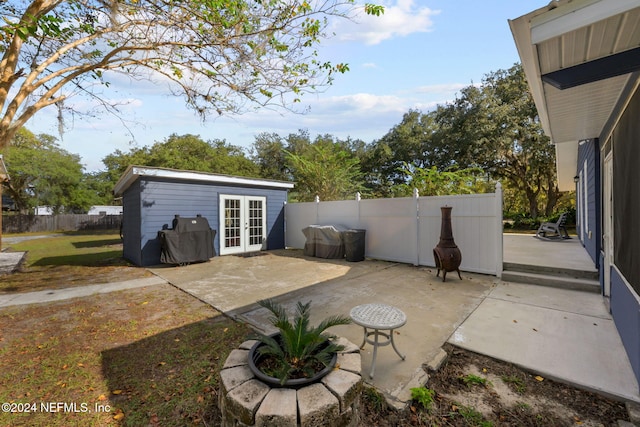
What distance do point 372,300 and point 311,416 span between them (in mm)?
2870

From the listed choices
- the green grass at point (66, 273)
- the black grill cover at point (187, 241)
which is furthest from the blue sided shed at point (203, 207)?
the green grass at point (66, 273)

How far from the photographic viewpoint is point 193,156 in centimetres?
2241

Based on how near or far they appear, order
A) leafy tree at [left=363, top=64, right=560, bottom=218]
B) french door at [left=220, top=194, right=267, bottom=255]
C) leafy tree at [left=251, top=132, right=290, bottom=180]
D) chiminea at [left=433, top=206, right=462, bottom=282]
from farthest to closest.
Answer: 1. leafy tree at [left=251, top=132, right=290, bottom=180]
2. leafy tree at [left=363, top=64, right=560, bottom=218]
3. french door at [left=220, top=194, right=267, bottom=255]
4. chiminea at [left=433, top=206, right=462, bottom=282]

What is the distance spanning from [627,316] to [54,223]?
Answer: 30.8 m

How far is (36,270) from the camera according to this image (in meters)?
6.94

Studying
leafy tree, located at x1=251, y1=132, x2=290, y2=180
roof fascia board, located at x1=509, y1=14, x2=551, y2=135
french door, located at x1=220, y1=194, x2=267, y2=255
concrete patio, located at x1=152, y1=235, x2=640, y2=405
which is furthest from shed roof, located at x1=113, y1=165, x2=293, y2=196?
leafy tree, located at x1=251, y1=132, x2=290, y2=180

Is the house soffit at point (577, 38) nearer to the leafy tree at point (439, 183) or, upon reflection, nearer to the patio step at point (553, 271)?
the patio step at point (553, 271)

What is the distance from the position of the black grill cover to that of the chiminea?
5846 millimetres

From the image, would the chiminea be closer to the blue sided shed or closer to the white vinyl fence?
the white vinyl fence

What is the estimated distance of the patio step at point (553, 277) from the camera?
170 inches

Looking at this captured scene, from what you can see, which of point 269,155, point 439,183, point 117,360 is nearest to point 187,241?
point 117,360

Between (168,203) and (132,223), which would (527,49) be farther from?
(132,223)

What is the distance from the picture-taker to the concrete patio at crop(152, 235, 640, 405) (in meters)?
2.28

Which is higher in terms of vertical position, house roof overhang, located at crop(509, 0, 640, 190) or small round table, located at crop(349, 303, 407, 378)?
house roof overhang, located at crop(509, 0, 640, 190)
